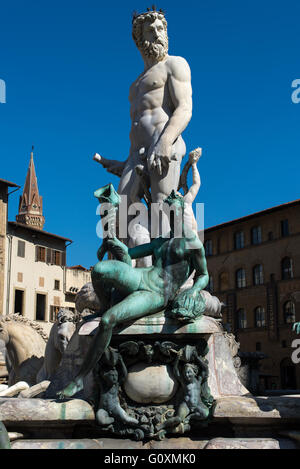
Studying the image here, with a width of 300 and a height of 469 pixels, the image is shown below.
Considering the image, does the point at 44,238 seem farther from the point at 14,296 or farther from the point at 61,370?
the point at 61,370

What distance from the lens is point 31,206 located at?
107 metres

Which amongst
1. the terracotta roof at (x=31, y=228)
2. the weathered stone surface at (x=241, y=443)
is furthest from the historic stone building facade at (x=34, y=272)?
the weathered stone surface at (x=241, y=443)

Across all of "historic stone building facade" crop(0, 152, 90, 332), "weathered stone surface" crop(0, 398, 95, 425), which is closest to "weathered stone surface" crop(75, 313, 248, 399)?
"weathered stone surface" crop(0, 398, 95, 425)

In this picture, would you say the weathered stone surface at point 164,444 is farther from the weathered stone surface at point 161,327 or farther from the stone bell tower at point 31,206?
the stone bell tower at point 31,206

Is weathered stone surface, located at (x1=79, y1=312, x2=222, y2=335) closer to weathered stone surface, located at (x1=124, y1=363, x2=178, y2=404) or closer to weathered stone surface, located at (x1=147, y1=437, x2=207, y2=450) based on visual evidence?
weathered stone surface, located at (x1=124, y1=363, x2=178, y2=404)

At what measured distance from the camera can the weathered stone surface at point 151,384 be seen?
4.16 m

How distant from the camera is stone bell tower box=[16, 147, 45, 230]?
10500 cm

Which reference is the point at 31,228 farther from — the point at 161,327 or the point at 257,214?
the point at 161,327

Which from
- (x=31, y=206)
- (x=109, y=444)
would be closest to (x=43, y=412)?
(x=109, y=444)

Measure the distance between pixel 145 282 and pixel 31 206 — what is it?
343 feet

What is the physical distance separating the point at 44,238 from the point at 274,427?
48.1 metres

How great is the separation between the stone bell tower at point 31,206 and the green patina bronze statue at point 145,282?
101 m

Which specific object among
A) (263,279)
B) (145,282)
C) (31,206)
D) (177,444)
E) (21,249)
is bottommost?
(177,444)

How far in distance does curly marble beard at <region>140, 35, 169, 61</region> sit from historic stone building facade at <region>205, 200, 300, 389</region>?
3880cm
